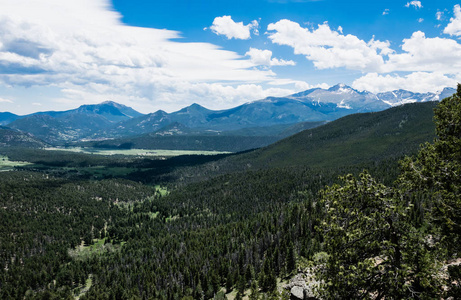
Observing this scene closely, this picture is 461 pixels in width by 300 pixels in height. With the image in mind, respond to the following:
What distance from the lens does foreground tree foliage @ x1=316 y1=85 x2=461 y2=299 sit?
16641 mm

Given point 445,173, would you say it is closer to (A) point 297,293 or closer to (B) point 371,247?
(B) point 371,247

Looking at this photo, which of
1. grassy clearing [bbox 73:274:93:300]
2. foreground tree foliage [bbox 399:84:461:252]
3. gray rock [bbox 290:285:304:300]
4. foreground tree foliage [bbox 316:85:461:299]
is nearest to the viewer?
foreground tree foliage [bbox 316:85:461:299]

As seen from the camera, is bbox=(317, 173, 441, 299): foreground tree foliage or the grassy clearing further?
the grassy clearing

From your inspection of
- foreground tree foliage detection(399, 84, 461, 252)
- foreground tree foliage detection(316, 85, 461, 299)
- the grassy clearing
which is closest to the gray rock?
foreground tree foliage detection(316, 85, 461, 299)

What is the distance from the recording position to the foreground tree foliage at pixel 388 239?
54.6 feet

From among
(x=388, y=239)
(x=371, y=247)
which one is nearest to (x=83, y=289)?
(x=371, y=247)

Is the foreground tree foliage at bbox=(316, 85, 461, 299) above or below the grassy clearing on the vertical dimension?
above

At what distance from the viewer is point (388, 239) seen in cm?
1830

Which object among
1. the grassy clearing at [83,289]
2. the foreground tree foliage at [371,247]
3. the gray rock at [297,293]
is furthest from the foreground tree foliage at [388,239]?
the grassy clearing at [83,289]

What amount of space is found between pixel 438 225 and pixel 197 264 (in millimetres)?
148271

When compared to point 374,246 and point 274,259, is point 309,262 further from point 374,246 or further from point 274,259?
point 274,259

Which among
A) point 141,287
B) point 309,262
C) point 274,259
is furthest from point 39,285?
point 309,262

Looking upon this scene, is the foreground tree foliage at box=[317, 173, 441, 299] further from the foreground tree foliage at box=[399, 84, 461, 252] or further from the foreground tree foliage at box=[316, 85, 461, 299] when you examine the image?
the foreground tree foliage at box=[399, 84, 461, 252]

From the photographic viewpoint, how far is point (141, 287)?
153 metres
